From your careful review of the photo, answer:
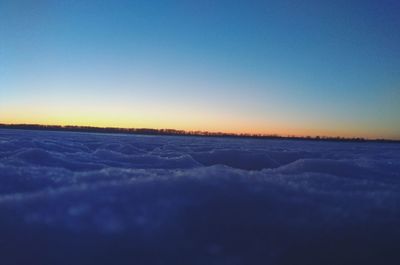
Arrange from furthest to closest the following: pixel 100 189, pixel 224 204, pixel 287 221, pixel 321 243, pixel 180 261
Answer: pixel 100 189, pixel 224 204, pixel 287 221, pixel 321 243, pixel 180 261

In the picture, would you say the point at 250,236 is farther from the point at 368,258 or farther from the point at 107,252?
the point at 107,252

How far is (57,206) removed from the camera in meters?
5.26

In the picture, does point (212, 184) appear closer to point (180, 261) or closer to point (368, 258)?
point (180, 261)

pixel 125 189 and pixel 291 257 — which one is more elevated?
pixel 125 189

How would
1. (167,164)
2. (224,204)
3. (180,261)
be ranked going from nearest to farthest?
(180,261) < (224,204) < (167,164)

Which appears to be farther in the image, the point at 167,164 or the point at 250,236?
the point at 167,164

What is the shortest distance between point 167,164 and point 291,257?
8.75 meters

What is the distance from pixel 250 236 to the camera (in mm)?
4699

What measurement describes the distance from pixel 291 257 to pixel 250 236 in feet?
1.95

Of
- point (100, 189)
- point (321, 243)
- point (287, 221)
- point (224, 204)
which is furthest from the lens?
point (100, 189)

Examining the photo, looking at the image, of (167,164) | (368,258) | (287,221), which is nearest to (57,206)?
(287,221)

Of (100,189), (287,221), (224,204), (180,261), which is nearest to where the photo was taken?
(180,261)

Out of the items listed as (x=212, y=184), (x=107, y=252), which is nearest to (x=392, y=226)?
(x=212, y=184)

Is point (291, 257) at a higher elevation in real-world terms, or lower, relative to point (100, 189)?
lower
